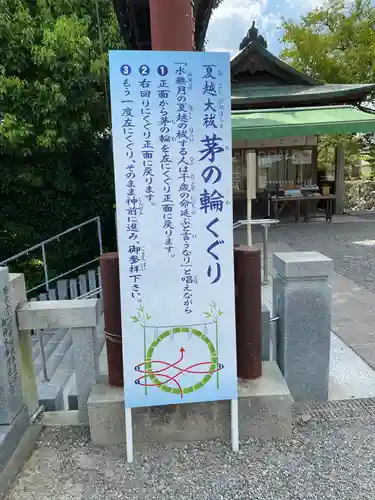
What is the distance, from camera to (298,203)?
38.5 feet

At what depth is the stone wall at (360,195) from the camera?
13688 millimetres

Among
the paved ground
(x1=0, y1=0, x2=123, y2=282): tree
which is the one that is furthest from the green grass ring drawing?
(x1=0, y1=0, x2=123, y2=282): tree

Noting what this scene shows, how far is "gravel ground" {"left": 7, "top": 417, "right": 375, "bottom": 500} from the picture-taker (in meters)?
2.27

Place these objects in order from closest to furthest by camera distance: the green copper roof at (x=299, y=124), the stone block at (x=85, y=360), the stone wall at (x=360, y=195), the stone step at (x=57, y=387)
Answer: the stone block at (x=85, y=360)
the stone step at (x=57, y=387)
the green copper roof at (x=299, y=124)
the stone wall at (x=360, y=195)

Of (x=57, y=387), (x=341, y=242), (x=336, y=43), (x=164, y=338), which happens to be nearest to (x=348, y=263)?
(x=341, y=242)

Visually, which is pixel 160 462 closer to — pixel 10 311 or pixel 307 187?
pixel 10 311

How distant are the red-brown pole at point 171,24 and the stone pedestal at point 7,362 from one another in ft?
5.40

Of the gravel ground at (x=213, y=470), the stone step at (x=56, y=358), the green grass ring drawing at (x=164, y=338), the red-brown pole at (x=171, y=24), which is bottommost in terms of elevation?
the stone step at (x=56, y=358)

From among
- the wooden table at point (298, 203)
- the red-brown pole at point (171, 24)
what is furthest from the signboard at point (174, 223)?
the wooden table at point (298, 203)

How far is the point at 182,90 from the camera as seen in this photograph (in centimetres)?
225

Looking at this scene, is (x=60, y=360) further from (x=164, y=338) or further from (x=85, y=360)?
(x=164, y=338)

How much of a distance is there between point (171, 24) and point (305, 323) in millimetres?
2097

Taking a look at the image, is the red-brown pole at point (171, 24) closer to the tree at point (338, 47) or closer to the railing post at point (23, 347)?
the railing post at point (23, 347)

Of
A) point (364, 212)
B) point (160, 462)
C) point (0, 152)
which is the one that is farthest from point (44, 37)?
point (364, 212)
